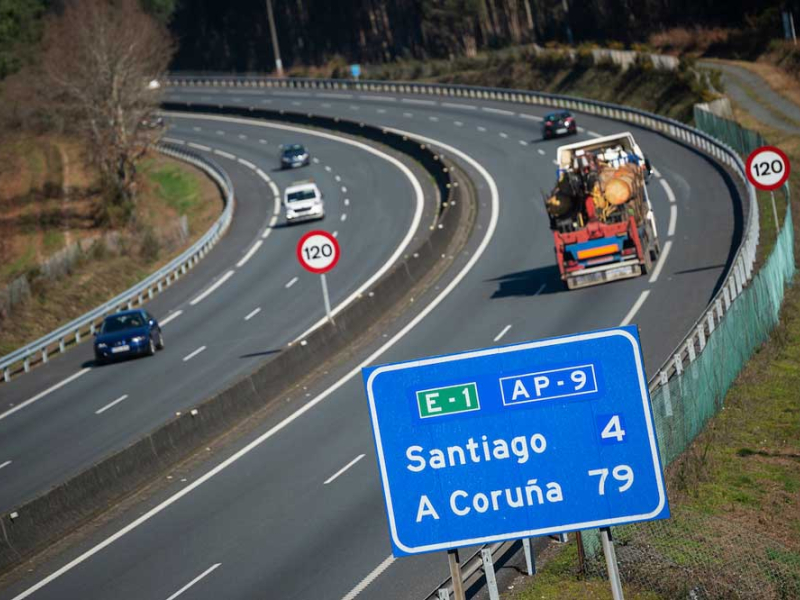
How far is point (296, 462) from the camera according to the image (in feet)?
75.5

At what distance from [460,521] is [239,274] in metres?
42.9

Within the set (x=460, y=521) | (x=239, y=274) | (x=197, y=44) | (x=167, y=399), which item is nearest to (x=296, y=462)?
(x=167, y=399)

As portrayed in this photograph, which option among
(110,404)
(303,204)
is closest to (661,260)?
(110,404)

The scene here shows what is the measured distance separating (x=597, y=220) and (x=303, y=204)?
26330 millimetres

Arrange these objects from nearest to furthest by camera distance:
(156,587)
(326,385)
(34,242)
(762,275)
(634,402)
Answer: (634,402) < (156,587) < (762,275) < (326,385) < (34,242)

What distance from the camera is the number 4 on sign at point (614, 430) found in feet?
24.3

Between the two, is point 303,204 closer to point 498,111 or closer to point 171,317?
point 171,317

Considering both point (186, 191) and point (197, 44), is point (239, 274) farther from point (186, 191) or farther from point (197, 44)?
point (197, 44)

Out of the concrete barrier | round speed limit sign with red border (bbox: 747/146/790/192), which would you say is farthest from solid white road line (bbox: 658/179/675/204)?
round speed limit sign with red border (bbox: 747/146/790/192)

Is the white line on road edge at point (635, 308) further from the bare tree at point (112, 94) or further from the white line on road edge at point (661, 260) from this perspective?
the bare tree at point (112, 94)

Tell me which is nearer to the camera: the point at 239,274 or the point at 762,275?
the point at 762,275

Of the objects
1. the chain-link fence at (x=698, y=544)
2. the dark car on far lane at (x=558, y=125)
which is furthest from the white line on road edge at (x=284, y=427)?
the dark car on far lane at (x=558, y=125)

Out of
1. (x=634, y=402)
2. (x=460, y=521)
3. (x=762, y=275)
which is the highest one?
(x=634, y=402)

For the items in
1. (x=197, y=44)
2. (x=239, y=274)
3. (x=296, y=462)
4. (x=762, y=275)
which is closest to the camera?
(x=296, y=462)
